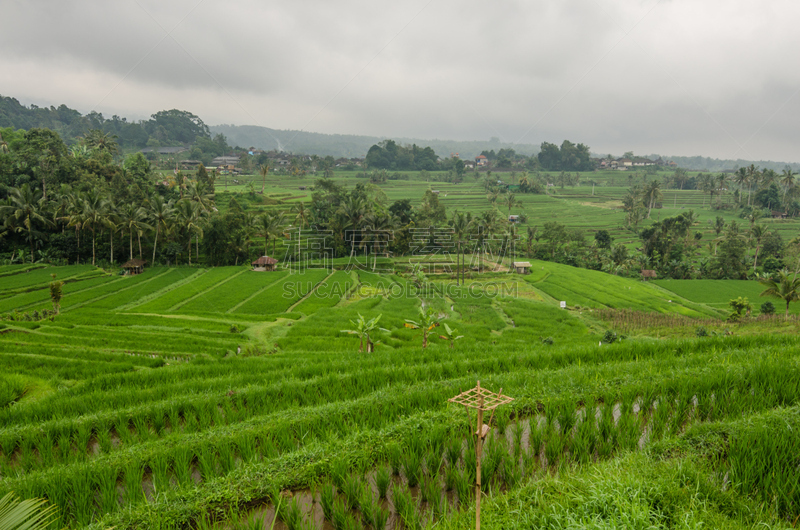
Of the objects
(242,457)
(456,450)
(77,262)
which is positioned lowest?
(77,262)

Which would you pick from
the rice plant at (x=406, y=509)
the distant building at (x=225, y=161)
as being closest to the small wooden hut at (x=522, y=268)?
the rice plant at (x=406, y=509)

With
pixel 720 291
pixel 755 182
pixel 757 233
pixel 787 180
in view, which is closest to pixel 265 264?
pixel 720 291

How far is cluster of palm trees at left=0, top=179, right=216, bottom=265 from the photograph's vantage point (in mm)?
30266

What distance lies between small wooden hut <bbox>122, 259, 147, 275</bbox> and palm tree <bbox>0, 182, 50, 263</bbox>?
23.6ft

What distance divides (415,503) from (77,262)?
3836 cm

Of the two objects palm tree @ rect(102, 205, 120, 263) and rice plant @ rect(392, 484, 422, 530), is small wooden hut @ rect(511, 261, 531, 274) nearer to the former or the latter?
palm tree @ rect(102, 205, 120, 263)

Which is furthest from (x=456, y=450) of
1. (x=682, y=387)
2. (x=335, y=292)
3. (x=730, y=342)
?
(x=335, y=292)

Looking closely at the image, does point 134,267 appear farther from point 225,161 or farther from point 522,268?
point 225,161

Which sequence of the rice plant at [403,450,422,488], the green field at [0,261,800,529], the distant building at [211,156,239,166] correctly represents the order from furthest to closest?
1. the distant building at [211,156,239,166]
2. the rice plant at [403,450,422,488]
3. the green field at [0,261,800,529]

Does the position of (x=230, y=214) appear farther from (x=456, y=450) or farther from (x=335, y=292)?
(x=456, y=450)

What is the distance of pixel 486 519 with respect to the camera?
8.80 feet

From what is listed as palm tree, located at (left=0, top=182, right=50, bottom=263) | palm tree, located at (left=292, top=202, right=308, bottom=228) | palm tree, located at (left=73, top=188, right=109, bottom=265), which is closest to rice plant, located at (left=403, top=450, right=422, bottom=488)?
palm tree, located at (left=73, top=188, right=109, bottom=265)

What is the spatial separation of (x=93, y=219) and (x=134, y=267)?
4.55 metres

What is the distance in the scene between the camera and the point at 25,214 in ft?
100
